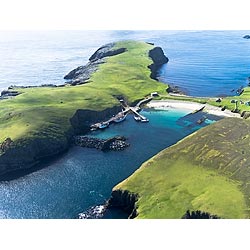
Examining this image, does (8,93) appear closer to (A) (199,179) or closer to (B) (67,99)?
(B) (67,99)

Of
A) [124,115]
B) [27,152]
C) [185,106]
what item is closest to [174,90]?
[185,106]

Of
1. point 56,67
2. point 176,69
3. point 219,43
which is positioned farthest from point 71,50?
point 219,43

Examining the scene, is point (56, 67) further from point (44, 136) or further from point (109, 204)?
point (109, 204)

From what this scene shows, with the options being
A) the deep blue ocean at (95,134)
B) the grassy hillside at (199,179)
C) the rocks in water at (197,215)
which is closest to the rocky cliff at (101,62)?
the deep blue ocean at (95,134)

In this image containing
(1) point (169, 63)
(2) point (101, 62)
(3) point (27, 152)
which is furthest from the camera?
(1) point (169, 63)

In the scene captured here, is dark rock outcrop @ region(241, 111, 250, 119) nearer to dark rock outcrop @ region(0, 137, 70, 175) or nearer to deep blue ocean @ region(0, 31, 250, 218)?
deep blue ocean @ region(0, 31, 250, 218)

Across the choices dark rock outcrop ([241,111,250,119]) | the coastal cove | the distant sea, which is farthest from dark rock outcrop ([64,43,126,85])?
dark rock outcrop ([241,111,250,119])
